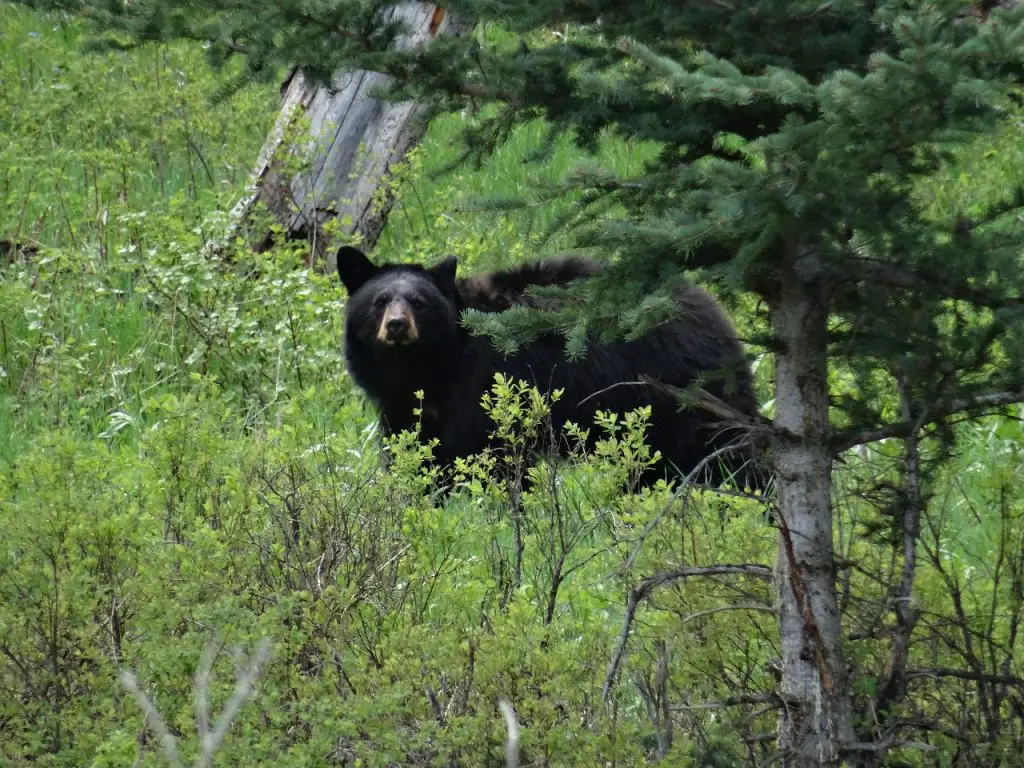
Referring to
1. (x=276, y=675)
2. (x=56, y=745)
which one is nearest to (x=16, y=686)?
(x=56, y=745)

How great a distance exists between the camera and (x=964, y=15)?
10.9 feet

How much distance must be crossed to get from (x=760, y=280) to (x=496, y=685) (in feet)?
4.06

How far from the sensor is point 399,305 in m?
7.91

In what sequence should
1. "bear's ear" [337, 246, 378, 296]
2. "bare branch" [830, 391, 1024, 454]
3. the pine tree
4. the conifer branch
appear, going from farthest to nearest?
"bear's ear" [337, 246, 378, 296]
"bare branch" [830, 391, 1024, 454]
the conifer branch
the pine tree

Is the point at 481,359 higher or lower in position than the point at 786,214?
higher

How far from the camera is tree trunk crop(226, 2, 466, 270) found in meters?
9.29

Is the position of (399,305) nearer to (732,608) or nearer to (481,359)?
A: (481,359)

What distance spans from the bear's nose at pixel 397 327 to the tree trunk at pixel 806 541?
14.3 ft

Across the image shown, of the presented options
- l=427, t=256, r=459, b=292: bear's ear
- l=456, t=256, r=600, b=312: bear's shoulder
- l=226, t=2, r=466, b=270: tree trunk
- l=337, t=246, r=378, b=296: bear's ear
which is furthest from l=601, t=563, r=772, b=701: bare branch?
l=226, t=2, r=466, b=270: tree trunk

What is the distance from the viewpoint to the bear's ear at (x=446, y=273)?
26.6ft

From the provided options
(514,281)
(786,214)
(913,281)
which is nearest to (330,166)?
(514,281)

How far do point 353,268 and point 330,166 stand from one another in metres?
1.34

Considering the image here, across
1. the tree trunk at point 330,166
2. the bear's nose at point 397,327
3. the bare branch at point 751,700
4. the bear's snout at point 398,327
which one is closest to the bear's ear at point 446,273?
the bear's snout at point 398,327

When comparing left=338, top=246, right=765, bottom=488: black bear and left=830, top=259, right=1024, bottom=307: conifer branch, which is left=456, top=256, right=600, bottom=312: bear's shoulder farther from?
left=830, top=259, right=1024, bottom=307: conifer branch
